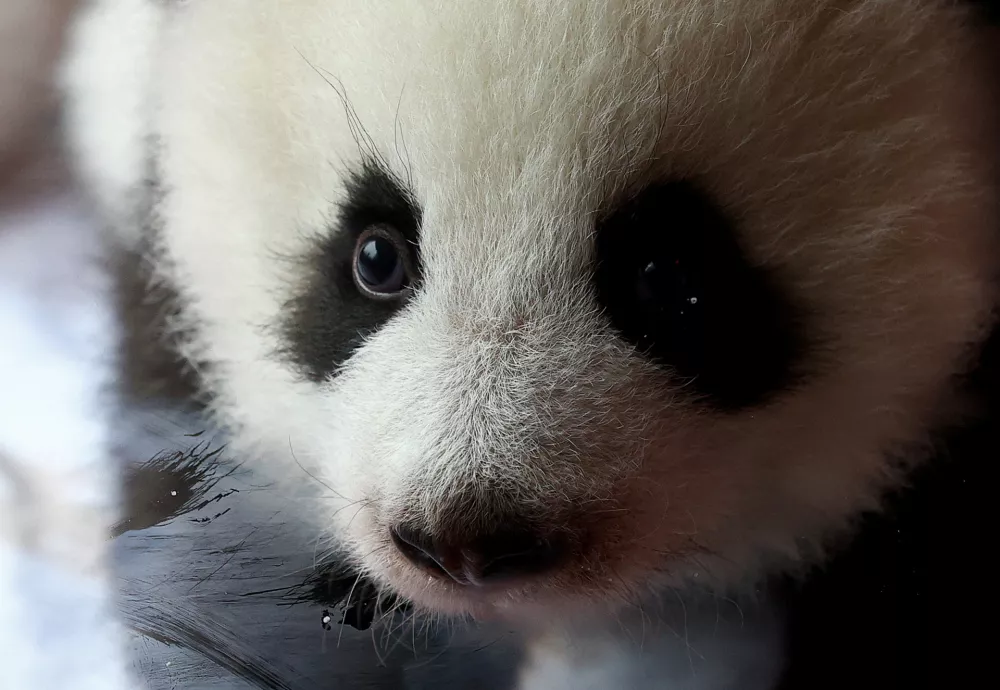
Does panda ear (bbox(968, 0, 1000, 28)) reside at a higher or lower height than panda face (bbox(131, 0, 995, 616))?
higher

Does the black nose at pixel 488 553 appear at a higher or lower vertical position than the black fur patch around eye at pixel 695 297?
lower

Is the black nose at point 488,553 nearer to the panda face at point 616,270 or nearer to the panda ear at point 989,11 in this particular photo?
the panda face at point 616,270

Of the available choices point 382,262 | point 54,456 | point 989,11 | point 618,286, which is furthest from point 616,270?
point 54,456

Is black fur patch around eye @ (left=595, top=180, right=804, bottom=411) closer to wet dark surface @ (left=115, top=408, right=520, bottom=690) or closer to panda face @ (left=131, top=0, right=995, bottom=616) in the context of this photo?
panda face @ (left=131, top=0, right=995, bottom=616)

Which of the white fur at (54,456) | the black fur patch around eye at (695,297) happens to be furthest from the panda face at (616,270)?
the white fur at (54,456)

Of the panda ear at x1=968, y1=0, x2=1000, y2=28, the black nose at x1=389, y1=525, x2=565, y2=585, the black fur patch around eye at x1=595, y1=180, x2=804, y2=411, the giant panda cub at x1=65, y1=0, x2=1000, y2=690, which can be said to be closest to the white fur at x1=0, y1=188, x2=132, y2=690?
the giant panda cub at x1=65, y1=0, x2=1000, y2=690

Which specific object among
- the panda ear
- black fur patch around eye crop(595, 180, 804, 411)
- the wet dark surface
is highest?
the panda ear

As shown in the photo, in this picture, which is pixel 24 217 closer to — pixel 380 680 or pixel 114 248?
pixel 114 248

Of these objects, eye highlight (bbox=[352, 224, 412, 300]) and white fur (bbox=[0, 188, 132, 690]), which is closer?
eye highlight (bbox=[352, 224, 412, 300])

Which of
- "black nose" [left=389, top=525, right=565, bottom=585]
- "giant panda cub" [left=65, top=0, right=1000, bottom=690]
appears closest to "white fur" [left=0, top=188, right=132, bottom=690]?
"giant panda cub" [left=65, top=0, right=1000, bottom=690]
